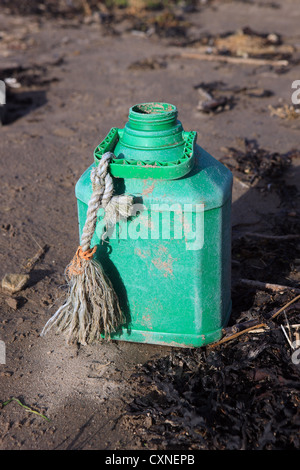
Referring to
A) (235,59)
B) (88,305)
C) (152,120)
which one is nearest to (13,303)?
(88,305)

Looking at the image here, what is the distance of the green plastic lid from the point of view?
2.69 metres

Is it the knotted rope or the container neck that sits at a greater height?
the container neck

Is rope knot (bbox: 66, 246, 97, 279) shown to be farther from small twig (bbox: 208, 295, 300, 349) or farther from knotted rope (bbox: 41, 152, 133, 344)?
small twig (bbox: 208, 295, 300, 349)

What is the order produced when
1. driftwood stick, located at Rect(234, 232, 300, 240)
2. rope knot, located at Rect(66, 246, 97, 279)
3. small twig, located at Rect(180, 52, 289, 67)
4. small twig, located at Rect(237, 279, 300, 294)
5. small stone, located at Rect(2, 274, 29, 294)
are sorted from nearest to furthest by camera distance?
rope knot, located at Rect(66, 246, 97, 279)
small twig, located at Rect(237, 279, 300, 294)
small stone, located at Rect(2, 274, 29, 294)
driftwood stick, located at Rect(234, 232, 300, 240)
small twig, located at Rect(180, 52, 289, 67)

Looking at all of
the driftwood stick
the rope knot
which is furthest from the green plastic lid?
the driftwood stick

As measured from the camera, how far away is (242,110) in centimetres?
730

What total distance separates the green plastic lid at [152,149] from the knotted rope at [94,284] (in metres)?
0.12

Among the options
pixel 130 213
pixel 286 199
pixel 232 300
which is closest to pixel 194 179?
pixel 130 213

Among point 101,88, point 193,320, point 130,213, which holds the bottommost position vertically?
point 101,88

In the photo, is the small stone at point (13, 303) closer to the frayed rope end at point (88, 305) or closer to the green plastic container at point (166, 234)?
the frayed rope end at point (88, 305)

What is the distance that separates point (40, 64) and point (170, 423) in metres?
8.08

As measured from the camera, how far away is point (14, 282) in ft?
12.6

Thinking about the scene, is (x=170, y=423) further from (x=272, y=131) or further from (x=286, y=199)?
(x=272, y=131)

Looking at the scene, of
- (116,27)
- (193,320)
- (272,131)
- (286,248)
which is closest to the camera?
(193,320)
